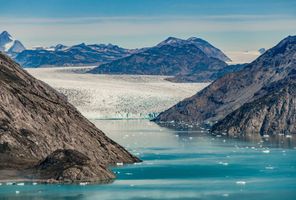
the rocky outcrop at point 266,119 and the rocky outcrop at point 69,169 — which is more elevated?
the rocky outcrop at point 266,119

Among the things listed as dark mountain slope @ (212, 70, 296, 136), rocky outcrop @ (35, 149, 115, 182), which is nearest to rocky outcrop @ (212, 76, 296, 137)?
dark mountain slope @ (212, 70, 296, 136)

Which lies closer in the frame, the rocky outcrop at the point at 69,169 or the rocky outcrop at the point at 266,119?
the rocky outcrop at the point at 69,169

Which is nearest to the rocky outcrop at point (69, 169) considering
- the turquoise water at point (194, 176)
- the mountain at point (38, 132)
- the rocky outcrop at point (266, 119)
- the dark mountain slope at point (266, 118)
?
the mountain at point (38, 132)

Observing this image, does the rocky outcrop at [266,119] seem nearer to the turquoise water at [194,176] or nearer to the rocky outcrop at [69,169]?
the turquoise water at [194,176]

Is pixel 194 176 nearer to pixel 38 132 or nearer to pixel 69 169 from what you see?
pixel 69 169

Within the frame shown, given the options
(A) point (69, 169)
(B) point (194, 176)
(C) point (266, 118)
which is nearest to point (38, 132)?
(A) point (69, 169)

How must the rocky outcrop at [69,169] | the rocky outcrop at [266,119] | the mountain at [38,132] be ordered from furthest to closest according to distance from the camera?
the rocky outcrop at [266,119] < the mountain at [38,132] < the rocky outcrop at [69,169]

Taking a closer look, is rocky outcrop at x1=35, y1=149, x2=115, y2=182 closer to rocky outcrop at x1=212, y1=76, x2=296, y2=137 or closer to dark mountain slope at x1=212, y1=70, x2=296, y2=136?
dark mountain slope at x1=212, y1=70, x2=296, y2=136
